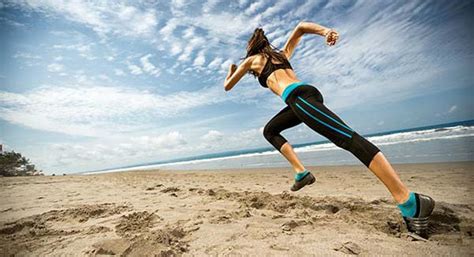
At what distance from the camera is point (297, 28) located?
9.09ft

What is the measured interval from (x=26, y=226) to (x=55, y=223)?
0.96ft

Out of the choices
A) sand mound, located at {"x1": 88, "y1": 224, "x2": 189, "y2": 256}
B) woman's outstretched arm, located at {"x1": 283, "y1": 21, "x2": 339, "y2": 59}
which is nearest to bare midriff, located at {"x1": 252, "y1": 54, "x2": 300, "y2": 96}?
woman's outstretched arm, located at {"x1": 283, "y1": 21, "x2": 339, "y2": 59}

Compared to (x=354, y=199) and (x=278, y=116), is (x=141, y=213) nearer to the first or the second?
(x=278, y=116)

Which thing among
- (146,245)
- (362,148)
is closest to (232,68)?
(362,148)

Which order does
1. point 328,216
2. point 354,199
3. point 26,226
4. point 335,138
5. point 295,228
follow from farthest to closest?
point 354,199 → point 26,226 → point 328,216 → point 295,228 → point 335,138

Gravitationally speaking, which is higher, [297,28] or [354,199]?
[297,28]

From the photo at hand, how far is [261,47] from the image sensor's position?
107 inches

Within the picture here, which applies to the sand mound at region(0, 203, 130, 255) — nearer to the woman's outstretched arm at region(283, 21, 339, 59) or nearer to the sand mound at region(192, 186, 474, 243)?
the sand mound at region(192, 186, 474, 243)

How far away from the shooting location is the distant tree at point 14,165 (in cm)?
1748

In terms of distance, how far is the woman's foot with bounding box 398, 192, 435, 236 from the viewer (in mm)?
1887

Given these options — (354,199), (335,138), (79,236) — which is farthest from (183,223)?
(354,199)

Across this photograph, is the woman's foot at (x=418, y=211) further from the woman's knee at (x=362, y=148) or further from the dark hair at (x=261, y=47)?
the dark hair at (x=261, y=47)

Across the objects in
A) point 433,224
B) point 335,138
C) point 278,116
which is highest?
point 278,116

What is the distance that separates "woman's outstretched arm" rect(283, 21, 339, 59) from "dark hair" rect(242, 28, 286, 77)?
20 cm
